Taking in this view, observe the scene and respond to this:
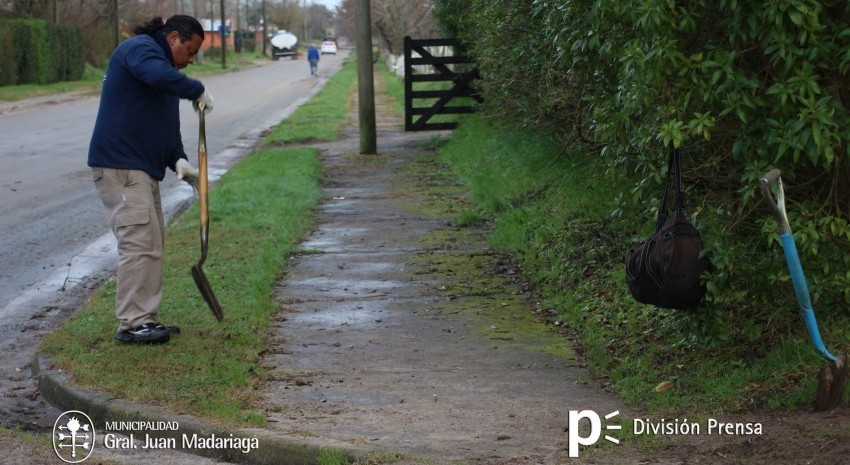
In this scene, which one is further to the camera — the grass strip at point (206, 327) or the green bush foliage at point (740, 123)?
the grass strip at point (206, 327)

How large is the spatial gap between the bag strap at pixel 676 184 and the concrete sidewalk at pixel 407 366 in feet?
3.16

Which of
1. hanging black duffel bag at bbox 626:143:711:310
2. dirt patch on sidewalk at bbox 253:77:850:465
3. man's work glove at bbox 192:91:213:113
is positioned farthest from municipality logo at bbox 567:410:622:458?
man's work glove at bbox 192:91:213:113

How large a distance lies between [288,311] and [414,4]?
3478 centimetres

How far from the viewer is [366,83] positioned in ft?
62.1

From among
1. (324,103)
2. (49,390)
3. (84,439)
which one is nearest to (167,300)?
(49,390)

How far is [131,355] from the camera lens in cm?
657

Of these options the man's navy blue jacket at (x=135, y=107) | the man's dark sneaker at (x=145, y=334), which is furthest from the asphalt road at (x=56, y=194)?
the man's navy blue jacket at (x=135, y=107)

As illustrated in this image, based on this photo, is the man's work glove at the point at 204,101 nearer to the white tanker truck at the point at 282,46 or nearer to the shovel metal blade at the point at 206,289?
the shovel metal blade at the point at 206,289

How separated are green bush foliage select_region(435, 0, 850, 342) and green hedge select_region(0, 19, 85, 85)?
1540 inches

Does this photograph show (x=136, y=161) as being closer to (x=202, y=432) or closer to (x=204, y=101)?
(x=204, y=101)

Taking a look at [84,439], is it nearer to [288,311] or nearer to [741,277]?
[288,311]

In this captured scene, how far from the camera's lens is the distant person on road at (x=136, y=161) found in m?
6.74

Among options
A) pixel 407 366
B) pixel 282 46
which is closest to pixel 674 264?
pixel 407 366

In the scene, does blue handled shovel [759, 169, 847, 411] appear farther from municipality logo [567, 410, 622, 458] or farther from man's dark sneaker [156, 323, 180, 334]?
man's dark sneaker [156, 323, 180, 334]
